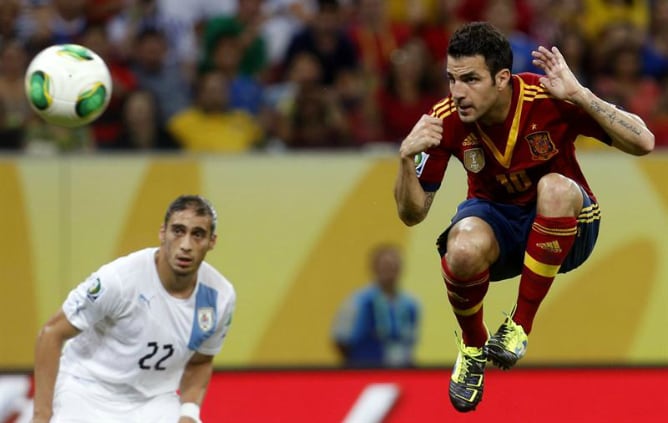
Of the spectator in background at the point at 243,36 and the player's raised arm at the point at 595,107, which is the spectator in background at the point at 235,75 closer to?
the spectator in background at the point at 243,36

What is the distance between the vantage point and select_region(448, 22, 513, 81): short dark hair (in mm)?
7539

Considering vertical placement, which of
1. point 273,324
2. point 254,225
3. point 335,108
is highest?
point 335,108

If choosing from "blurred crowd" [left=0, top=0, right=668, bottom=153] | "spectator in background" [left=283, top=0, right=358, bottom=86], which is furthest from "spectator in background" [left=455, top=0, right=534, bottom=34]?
"spectator in background" [left=283, top=0, right=358, bottom=86]

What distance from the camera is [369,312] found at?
39.3 feet

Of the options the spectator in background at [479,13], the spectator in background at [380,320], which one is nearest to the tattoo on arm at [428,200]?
the spectator in background at [380,320]

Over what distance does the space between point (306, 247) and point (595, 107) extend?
5.18 m

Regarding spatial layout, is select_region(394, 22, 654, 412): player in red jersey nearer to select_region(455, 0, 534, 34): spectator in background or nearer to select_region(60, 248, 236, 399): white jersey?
select_region(60, 248, 236, 399): white jersey

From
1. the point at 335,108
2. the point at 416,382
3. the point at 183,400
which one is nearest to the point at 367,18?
the point at 335,108

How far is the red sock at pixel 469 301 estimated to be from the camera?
7789mm

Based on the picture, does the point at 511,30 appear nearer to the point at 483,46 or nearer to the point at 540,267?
the point at 483,46

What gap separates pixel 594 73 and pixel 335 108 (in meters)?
2.37

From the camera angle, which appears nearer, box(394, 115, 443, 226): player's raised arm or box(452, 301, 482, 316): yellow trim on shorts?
box(394, 115, 443, 226): player's raised arm

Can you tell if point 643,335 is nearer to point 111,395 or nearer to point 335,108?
point 335,108

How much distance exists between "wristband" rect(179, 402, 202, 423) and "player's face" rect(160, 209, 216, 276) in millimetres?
812
